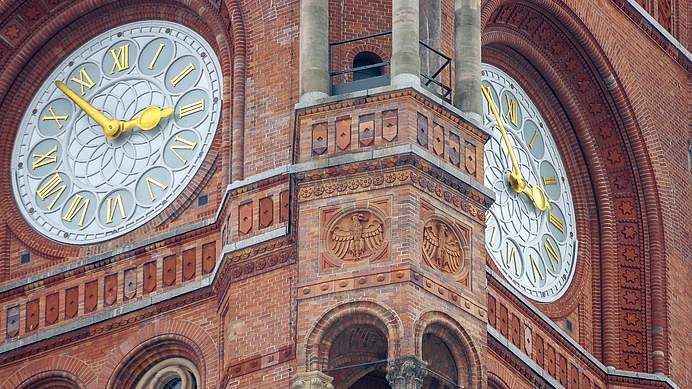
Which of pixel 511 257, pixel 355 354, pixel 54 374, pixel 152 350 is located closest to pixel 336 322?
pixel 355 354

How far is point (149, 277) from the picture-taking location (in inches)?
1682

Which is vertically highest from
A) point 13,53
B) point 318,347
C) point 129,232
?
point 13,53

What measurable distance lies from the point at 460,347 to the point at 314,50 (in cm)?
433

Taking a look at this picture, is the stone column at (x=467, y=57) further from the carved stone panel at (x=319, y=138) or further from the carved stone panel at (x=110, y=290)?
the carved stone panel at (x=110, y=290)

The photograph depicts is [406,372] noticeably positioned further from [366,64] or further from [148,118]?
[148,118]

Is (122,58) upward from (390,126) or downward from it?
upward

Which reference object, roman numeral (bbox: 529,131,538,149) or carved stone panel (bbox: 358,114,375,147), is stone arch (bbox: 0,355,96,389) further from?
roman numeral (bbox: 529,131,538,149)

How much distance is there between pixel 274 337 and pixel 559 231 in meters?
8.12

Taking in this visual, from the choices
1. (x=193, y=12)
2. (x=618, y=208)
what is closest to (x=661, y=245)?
(x=618, y=208)

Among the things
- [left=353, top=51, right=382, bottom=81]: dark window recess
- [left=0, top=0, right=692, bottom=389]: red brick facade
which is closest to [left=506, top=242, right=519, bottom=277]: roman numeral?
[left=0, top=0, right=692, bottom=389]: red brick facade

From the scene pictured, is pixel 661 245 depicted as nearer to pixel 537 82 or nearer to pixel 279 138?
pixel 537 82

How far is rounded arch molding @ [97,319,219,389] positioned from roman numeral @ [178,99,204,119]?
337 cm

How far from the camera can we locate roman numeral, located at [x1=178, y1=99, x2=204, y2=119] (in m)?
44.0

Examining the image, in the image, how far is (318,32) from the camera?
41.2 m
